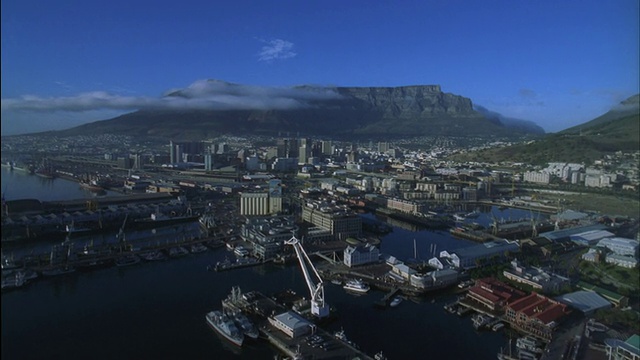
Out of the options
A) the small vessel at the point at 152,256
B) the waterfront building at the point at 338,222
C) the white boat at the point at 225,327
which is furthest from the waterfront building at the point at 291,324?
the waterfront building at the point at 338,222

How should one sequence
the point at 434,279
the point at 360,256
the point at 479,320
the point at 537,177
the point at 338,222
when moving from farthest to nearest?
the point at 537,177
the point at 338,222
the point at 360,256
the point at 434,279
the point at 479,320

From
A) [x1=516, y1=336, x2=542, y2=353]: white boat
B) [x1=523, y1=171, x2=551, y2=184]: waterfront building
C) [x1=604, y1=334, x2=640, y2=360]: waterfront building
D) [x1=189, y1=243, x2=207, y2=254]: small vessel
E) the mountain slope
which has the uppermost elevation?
the mountain slope

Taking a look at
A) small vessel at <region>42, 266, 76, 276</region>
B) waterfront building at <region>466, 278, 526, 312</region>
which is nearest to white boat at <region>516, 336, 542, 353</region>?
waterfront building at <region>466, 278, 526, 312</region>

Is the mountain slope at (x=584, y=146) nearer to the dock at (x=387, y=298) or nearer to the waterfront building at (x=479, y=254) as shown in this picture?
the waterfront building at (x=479, y=254)

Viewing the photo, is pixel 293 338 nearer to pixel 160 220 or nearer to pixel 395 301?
pixel 395 301

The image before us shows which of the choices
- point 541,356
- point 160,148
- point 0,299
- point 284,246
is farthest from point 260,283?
point 160,148

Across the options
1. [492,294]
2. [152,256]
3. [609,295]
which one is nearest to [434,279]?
[492,294]

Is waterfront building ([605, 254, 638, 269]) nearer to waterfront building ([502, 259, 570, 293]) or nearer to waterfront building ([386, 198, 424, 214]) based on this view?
waterfront building ([502, 259, 570, 293])
